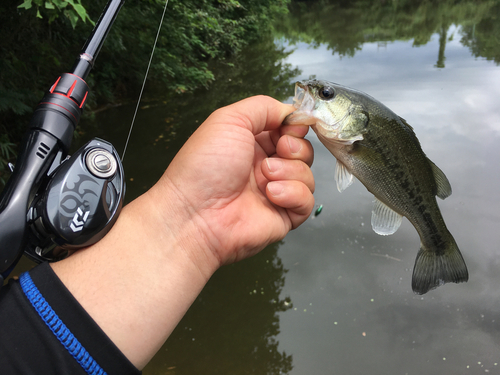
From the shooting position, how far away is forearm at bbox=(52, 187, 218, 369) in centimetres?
120

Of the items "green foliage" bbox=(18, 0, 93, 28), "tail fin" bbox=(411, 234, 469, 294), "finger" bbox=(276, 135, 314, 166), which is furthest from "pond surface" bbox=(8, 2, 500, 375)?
"green foliage" bbox=(18, 0, 93, 28)

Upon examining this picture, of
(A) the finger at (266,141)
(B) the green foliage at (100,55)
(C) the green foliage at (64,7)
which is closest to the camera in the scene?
(A) the finger at (266,141)

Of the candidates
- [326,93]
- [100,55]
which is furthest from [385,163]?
[100,55]

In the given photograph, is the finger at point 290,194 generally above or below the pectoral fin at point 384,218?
above

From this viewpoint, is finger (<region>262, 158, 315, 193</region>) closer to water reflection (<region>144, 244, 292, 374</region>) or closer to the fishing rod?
the fishing rod

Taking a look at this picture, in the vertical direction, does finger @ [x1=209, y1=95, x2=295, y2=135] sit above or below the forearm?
above

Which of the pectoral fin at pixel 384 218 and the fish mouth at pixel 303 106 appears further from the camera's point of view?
the pectoral fin at pixel 384 218

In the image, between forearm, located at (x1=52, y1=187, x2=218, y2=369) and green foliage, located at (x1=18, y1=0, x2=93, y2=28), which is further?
green foliage, located at (x1=18, y1=0, x2=93, y2=28)

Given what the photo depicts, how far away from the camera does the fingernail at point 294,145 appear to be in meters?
1.71

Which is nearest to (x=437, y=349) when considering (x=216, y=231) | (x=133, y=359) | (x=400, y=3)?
(x=216, y=231)

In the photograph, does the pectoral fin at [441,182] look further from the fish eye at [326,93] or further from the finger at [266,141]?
the finger at [266,141]

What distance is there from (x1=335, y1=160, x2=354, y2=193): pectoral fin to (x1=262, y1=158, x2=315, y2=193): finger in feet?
0.57

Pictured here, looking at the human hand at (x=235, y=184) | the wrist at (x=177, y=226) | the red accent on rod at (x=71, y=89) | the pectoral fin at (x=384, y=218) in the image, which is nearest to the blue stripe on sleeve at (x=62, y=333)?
the wrist at (x=177, y=226)

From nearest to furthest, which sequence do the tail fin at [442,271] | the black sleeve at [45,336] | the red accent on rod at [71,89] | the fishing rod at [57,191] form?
the black sleeve at [45,336], the fishing rod at [57,191], the red accent on rod at [71,89], the tail fin at [442,271]
